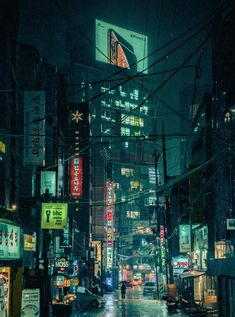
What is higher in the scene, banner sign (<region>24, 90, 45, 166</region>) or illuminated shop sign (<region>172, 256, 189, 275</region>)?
banner sign (<region>24, 90, 45, 166</region>)

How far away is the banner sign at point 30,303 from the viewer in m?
22.4

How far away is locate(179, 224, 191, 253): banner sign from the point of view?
5303 centimetres

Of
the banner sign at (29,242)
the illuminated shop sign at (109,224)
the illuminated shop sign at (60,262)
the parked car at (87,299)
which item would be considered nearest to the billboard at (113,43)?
the illuminated shop sign at (109,224)

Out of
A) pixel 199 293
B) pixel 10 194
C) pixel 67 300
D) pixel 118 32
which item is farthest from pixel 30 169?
pixel 118 32

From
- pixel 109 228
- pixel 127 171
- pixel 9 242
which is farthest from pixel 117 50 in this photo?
pixel 9 242

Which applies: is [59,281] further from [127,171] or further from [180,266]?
[127,171]

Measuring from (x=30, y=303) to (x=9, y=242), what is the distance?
288 centimetres

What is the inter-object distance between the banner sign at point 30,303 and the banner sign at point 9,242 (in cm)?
187

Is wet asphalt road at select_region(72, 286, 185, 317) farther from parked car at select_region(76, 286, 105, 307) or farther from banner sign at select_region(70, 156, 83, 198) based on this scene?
banner sign at select_region(70, 156, 83, 198)

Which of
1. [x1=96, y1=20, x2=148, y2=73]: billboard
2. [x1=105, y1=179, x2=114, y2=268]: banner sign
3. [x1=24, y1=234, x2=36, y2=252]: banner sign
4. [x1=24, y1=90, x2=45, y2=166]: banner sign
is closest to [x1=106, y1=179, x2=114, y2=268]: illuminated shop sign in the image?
[x1=105, y1=179, x2=114, y2=268]: banner sign

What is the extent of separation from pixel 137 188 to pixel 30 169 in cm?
14156

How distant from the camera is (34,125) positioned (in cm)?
3000

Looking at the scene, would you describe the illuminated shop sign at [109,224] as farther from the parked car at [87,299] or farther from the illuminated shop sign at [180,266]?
the parked car at [87,299]

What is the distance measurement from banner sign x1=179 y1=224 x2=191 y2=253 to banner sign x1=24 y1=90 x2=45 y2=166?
1018 inches
